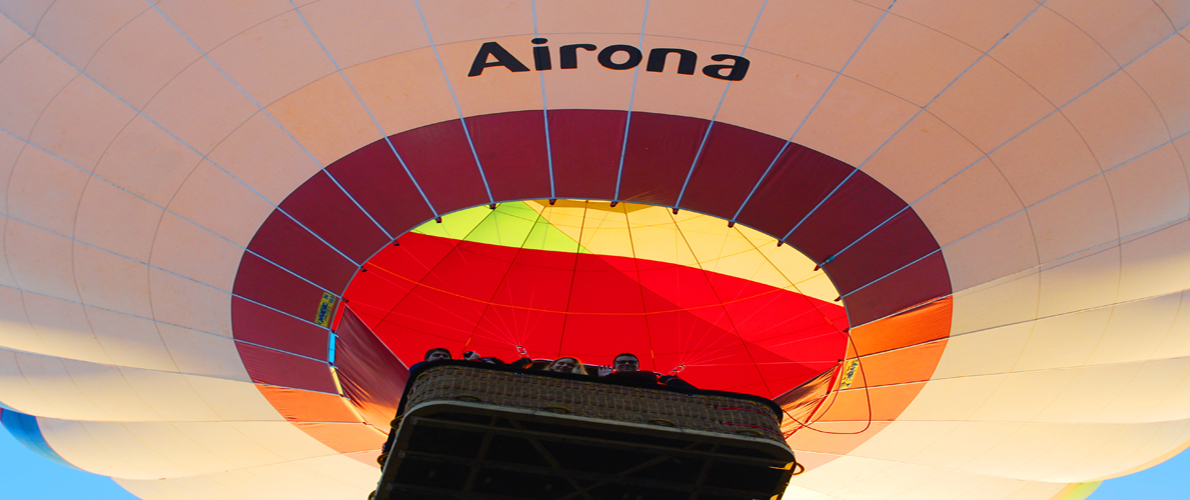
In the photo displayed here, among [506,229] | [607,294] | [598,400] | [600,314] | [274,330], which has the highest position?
[506,229]

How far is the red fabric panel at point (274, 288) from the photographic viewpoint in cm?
589

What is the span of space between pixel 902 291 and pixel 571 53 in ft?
11.0

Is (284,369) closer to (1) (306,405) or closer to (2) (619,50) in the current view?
(1) (306,405)

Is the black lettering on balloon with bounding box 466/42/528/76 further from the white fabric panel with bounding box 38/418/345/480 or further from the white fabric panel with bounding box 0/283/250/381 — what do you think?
the white fabric panel with bounding box 38/418/345/480

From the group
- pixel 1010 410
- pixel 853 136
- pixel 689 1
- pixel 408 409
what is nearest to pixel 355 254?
pixel 408 409

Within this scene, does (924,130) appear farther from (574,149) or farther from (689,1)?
(574,149)

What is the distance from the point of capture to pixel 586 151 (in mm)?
5516

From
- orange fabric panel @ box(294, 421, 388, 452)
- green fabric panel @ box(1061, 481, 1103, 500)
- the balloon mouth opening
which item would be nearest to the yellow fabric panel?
the balloon mouth opening

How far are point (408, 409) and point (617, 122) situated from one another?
2.45m

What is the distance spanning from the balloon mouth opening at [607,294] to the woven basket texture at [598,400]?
105 inches

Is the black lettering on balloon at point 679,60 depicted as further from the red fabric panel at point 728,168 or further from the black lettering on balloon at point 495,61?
the black lettering on balloon at point 495,61

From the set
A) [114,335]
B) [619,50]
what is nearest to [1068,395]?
[619,50]

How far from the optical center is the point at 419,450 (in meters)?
5.11

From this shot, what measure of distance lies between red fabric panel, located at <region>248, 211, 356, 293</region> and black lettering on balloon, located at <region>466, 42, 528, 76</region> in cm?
204
